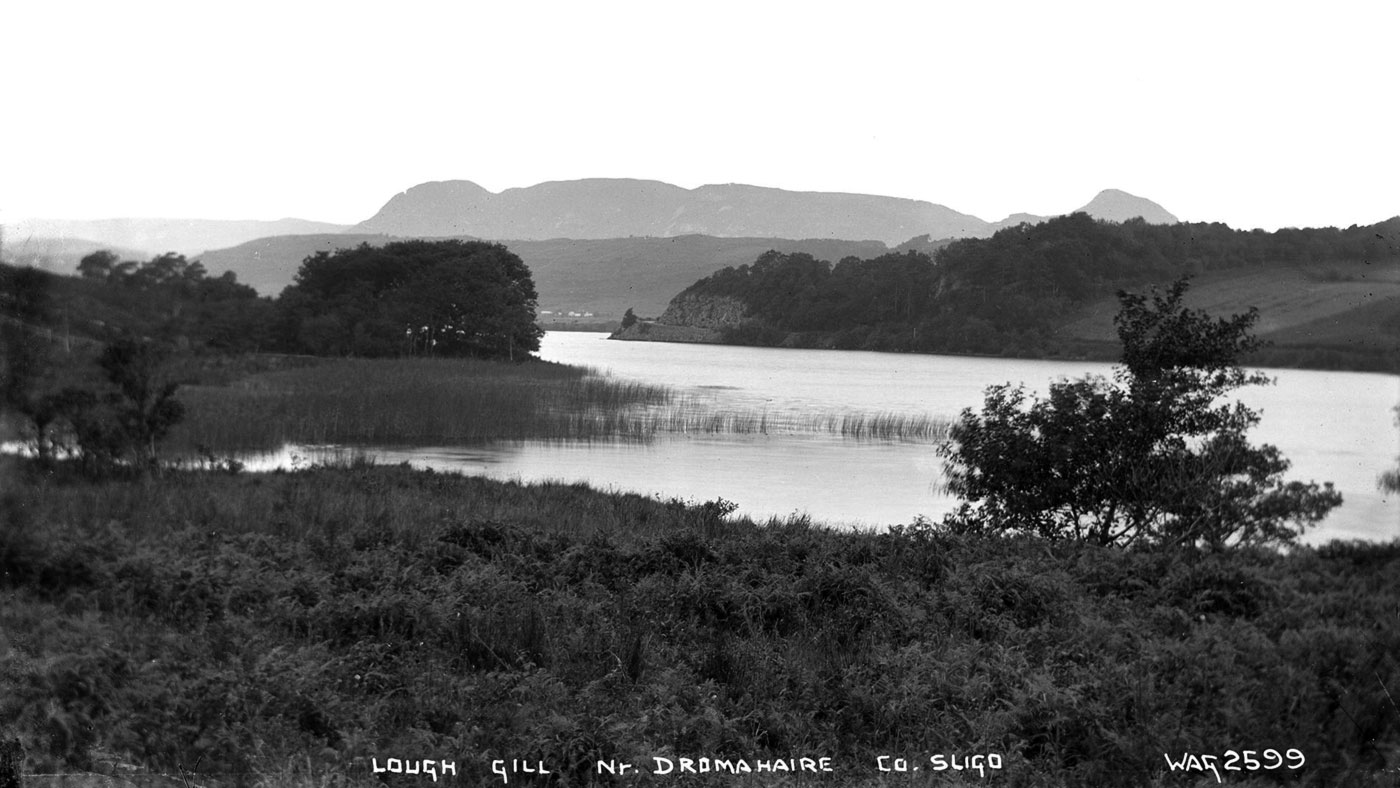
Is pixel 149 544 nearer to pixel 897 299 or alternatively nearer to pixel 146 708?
pixel 146 708

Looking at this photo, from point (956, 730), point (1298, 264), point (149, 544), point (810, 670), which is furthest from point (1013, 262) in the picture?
point (149, 544)

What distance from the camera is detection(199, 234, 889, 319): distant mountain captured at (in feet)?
29.0

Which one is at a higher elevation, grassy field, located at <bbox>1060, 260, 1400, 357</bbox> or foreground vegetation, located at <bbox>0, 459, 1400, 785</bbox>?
grassy field, located at <bbox>1060, 260, 1400, 357</bbox>

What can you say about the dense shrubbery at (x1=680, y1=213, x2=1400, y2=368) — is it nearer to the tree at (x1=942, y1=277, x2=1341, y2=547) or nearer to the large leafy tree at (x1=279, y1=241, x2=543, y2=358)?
the tree at (x1=942, y1=277, x2=1341, y2=547)

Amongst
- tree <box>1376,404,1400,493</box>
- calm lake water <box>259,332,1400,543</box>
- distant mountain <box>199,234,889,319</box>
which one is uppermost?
distant mountain <box>199,234,889,319</box>

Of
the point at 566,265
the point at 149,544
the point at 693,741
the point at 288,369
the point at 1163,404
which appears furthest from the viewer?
the point at 566,265

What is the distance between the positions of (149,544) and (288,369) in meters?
3.23

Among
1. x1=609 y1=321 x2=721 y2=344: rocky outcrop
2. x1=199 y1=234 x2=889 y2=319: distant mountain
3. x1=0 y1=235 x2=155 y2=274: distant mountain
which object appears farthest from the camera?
x1=609 y1=321 x2=721 y2=344: rocky outcrop

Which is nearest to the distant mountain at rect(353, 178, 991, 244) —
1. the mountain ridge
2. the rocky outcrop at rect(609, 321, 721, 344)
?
the mountain ridge

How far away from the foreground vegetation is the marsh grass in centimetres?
218

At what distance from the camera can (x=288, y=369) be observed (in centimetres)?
1059

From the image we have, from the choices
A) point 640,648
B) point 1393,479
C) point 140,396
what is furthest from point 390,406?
point 1393,479

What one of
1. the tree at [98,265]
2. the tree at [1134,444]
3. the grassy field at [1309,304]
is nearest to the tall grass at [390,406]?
the tree at [98,265]

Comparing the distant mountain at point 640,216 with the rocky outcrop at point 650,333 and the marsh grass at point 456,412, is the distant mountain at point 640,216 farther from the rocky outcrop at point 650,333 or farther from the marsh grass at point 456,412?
the rocky outcrop at point 650,333
